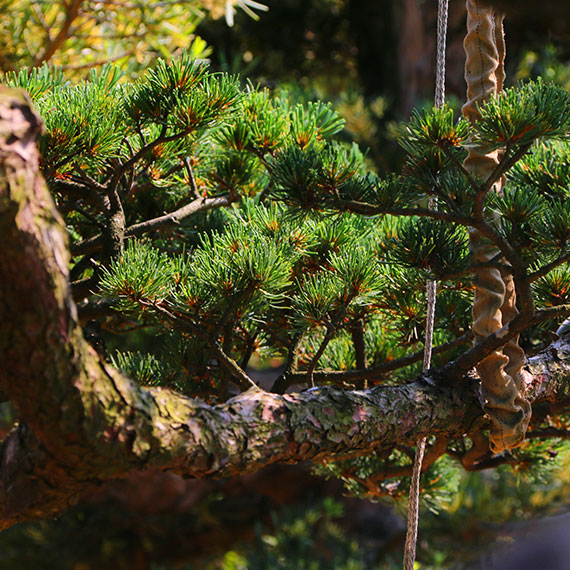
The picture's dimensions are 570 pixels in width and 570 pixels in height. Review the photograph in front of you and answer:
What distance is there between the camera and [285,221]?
50 cm

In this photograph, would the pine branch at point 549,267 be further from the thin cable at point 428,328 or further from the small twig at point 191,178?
the small twig at point 191,178

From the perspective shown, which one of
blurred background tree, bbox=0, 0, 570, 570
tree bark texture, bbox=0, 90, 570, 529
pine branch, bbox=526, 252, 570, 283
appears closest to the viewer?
tree bark texture, bbox=0, 90, 570, 529

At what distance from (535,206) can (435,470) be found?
36 centimetres

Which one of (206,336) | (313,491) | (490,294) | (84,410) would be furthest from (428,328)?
(313,491)

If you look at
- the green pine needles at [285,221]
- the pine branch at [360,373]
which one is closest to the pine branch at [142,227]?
the green pine needles at [285,221]

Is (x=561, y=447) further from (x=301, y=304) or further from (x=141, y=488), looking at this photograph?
(x=141, y=488)

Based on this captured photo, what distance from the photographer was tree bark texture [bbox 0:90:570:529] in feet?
0.93

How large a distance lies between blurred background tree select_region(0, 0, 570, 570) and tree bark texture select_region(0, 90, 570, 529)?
1.01 meters

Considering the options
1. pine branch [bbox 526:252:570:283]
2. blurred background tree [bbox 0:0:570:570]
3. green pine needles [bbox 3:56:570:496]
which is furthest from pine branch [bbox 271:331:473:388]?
blurred background tree [bbox 0:0:570:570]

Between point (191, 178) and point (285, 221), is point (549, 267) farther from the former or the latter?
point (191, 178)

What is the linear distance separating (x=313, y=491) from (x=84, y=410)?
1.88 metres

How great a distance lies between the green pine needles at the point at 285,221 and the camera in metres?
0.44

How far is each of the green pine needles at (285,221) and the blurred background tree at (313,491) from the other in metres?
0.76

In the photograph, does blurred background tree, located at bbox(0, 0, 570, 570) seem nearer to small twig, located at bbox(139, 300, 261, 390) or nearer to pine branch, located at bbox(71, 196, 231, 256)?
pine branch, located at bbox(71, 196, 231, 256)
